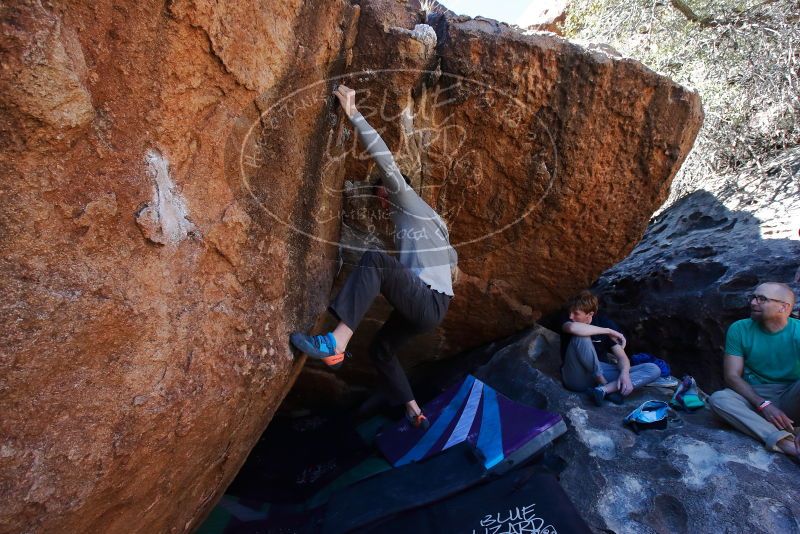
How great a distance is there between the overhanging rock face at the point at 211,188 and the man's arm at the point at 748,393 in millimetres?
1122

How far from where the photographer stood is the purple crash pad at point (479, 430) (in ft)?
9.77

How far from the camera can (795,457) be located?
250cm

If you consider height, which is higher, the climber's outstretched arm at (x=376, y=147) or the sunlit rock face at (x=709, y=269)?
the climber's outstretched arm at (x=376, y=147)

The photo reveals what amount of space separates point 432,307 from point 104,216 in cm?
160

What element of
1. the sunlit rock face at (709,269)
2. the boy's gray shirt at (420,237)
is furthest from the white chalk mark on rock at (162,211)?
the sunlit rock face at (709,269)

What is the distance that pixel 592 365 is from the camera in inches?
141

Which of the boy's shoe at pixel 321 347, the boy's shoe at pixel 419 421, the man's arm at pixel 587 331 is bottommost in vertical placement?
the boy's shoe at pixel 419 421

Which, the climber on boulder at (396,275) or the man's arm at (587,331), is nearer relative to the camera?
the climber on boulder at (396,275)

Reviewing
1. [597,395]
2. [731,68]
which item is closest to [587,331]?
[597,395]

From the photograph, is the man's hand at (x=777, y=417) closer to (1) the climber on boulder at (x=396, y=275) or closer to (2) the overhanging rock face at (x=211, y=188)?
(2) the overhanging rock face at (x=211, y=188)

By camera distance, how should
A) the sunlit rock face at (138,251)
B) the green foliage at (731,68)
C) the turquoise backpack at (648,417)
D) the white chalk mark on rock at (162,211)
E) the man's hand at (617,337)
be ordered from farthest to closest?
the green foliage at (731,68) < the man's hand at (617,337) < the turquoise backpack at (648,417) < the white chalk mark on rock at (162,211) < the sunlit rock face at (138,251)

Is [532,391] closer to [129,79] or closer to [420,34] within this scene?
[420,34]

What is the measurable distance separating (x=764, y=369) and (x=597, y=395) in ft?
3.00

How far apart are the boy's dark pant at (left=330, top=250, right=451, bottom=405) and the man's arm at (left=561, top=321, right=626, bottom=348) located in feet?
4.12
